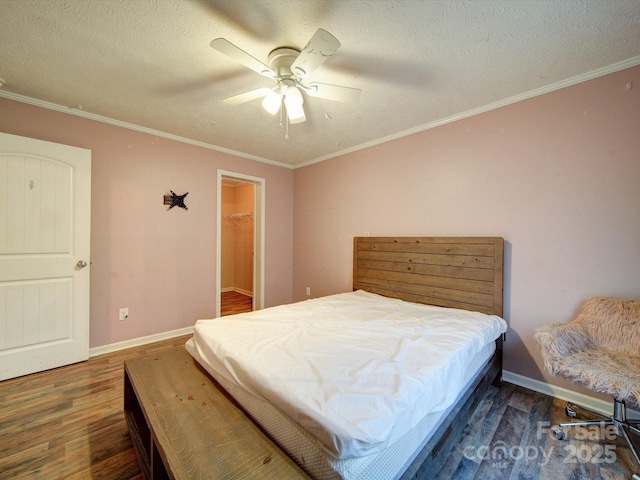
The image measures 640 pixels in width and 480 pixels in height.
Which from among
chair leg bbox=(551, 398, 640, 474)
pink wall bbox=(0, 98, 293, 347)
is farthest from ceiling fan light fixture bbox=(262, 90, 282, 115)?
chair leg bbox=(551, 398, 640, 474)

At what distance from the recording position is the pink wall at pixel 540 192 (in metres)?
1.80

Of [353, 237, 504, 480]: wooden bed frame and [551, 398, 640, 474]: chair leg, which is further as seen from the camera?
[353, 237, 504, 480]: wooden bed frame

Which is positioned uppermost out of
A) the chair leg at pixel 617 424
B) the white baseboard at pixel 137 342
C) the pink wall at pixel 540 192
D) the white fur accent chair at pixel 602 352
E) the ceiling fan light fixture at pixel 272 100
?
the ceiling fan light fixture at pixel 272 100

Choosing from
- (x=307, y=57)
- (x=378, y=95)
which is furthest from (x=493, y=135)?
(x=307, y=57)

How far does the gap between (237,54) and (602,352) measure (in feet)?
9.05

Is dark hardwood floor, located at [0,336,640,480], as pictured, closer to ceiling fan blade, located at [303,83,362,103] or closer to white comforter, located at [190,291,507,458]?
white comforter, located at [190,291,507,458]

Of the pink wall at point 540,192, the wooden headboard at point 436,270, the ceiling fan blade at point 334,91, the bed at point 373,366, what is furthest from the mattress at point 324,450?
the ceiling fan blade at point 334,91

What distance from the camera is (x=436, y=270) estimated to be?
2.58 metres

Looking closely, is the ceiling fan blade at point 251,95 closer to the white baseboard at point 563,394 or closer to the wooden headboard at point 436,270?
the wooden headboard at point 436,270

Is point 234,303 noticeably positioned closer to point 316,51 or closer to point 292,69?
point 292,69

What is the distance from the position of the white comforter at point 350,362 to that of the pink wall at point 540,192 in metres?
0.49

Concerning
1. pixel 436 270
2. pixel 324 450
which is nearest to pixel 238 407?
pixel 324 450

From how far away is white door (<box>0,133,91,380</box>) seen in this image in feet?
7.10

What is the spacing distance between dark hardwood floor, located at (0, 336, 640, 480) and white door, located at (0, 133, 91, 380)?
310mm
